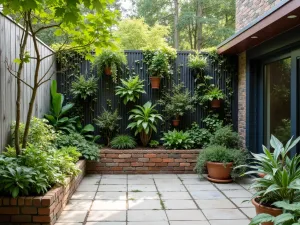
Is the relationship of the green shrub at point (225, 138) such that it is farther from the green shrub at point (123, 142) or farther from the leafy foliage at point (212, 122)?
the green shrub at point (123, 142)

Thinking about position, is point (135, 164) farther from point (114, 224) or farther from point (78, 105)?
point (114, 224)

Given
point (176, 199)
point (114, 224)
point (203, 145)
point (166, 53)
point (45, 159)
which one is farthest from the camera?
point (166, 53)

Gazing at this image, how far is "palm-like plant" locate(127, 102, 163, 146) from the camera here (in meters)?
5.83

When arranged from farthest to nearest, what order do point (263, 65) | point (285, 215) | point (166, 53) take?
point (166, 53) → point (263, 65) → point (285, 215)

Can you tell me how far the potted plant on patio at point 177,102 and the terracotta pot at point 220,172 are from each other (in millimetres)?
1425

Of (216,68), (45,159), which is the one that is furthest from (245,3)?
(45,159)

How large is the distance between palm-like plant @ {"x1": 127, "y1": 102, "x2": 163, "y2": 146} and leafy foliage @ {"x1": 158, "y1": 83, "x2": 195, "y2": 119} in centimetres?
26

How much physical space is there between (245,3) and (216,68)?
1381 millimetres

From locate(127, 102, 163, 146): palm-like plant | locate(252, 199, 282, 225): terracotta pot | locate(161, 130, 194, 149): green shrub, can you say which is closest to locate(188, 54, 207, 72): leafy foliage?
locate(127, 102, 163, 146): palm-like plant

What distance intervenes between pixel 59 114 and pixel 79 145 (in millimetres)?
827

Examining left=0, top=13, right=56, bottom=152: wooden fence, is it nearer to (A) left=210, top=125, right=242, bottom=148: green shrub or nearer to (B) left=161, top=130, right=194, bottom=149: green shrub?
(B) left=161, top=130, right=194, bottom=149: green shrub

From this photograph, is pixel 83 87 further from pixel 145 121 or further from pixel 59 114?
pixel 145 121

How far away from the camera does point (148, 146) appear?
608 centimetres

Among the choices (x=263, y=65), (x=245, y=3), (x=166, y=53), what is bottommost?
(x=263, y=65)
